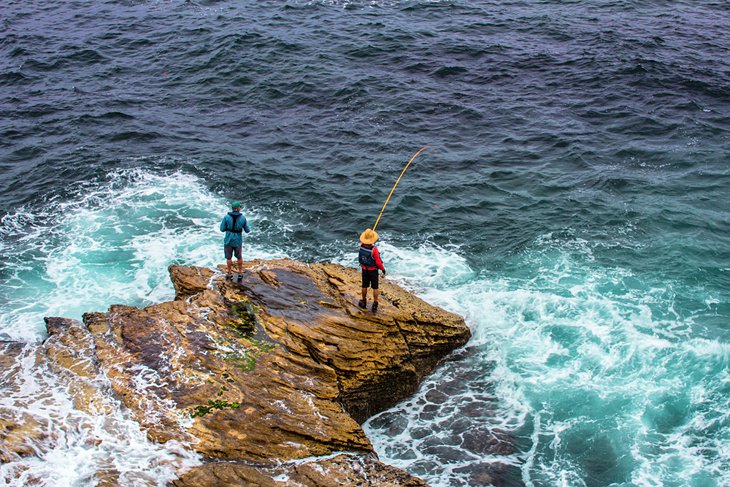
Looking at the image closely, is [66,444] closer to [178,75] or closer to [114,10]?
[178,75]

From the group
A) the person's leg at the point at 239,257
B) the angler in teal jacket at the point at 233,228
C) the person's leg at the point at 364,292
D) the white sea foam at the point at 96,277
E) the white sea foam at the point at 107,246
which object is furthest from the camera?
the white sea foam at the point at 107,246

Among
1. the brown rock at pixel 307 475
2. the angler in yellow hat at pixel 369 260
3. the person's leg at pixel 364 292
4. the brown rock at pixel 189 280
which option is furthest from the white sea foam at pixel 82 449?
the angler in yellow hat at pixel 369 260

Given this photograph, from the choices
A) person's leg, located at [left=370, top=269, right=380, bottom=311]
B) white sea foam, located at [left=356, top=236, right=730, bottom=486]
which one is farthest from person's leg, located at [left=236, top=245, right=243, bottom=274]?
white sea foam, located at [left=356, top=236, right=730, bottom=486]

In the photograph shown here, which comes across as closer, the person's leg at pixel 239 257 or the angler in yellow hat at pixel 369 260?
the angler in yellow hat at pixel 369 260

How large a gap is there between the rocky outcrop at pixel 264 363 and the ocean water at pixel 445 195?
0.64 meters

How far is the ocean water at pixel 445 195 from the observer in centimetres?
1437

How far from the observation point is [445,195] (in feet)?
79.5

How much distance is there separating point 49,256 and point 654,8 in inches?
1470

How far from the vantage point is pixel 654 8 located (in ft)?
132

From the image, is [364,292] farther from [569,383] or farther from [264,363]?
[569,383]

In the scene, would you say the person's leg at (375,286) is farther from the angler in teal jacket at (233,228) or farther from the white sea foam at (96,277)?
the white sea foam at (96,277)

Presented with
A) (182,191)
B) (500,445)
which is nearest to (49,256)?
(182,191)

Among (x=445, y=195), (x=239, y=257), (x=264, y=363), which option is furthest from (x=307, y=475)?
(x=445, y=195)

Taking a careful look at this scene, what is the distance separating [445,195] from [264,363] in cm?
1240
